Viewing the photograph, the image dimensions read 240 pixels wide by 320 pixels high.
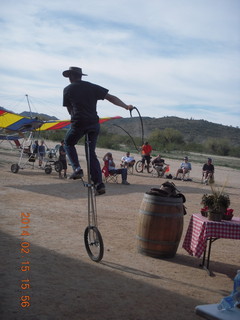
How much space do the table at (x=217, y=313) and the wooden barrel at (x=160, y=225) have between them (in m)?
2.80

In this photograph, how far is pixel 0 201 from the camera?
982 cm

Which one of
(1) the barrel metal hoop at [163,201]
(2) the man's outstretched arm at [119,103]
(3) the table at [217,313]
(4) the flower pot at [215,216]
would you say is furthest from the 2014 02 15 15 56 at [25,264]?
(4) the flower pot at [215,216]

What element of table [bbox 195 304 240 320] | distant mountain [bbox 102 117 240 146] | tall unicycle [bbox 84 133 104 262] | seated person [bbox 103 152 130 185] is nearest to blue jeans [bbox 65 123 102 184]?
tall unicycle [bbox 84 133 104 262]

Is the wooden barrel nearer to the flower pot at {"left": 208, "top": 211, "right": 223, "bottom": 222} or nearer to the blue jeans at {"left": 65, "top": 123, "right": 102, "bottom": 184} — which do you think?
the flower pot at {"left": 208, "top": 211, "right": 223, "bottom": 222}

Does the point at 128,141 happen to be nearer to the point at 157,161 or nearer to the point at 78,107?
the point at 157,161

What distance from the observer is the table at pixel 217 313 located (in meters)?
3.00

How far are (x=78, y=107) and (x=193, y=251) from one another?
8.74ft

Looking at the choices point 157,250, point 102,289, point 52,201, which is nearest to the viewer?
point 102,289

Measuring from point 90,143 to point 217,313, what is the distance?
2.70 metres

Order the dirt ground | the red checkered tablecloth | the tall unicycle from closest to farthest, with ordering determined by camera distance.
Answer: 1. the dirt ground
2. the tall unicycle
3. the red checkered tablecloth

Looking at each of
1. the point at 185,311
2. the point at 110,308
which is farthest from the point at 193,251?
the point at 110,308

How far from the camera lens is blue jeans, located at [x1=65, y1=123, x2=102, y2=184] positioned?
16.5 feet

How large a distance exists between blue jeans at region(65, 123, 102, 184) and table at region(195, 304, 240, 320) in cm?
252

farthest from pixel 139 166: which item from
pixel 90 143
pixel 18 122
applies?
pixel 90 143
